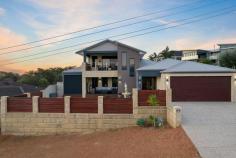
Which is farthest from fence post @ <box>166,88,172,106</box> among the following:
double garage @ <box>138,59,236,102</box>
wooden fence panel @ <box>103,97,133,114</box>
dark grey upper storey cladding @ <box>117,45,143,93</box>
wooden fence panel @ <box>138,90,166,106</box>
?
dark grey upper storey cladding @ <box>117,45,143,93</box>

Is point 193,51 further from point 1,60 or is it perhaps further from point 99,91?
point 1,60

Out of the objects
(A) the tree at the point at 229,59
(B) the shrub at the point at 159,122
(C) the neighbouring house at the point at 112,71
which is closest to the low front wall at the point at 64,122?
(B) the shrub at the point at 159,122

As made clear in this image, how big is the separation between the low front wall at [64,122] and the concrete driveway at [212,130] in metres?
2.19

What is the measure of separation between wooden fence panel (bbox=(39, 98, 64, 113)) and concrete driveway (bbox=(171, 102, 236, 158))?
282 inches

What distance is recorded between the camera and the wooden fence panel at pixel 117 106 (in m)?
15.6

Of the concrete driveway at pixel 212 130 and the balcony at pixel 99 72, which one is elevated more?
the balcony at pixel 99 72

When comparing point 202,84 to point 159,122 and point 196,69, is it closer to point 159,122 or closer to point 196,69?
point 196,69

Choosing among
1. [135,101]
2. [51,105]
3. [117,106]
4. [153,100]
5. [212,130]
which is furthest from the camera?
[51,105]

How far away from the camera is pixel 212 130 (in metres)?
12.2

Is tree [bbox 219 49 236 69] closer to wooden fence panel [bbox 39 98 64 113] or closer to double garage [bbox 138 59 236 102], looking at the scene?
double garage [bbox 138 59 236 102]

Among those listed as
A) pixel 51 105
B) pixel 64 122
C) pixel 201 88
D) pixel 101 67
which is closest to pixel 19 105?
pixel 51 105

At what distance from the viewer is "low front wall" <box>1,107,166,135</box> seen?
50.7 feet

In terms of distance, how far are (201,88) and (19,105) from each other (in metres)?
14.0

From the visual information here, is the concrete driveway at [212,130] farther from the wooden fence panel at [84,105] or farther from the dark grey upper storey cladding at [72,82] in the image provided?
the dark grey upper storey cladding at [72,82]
